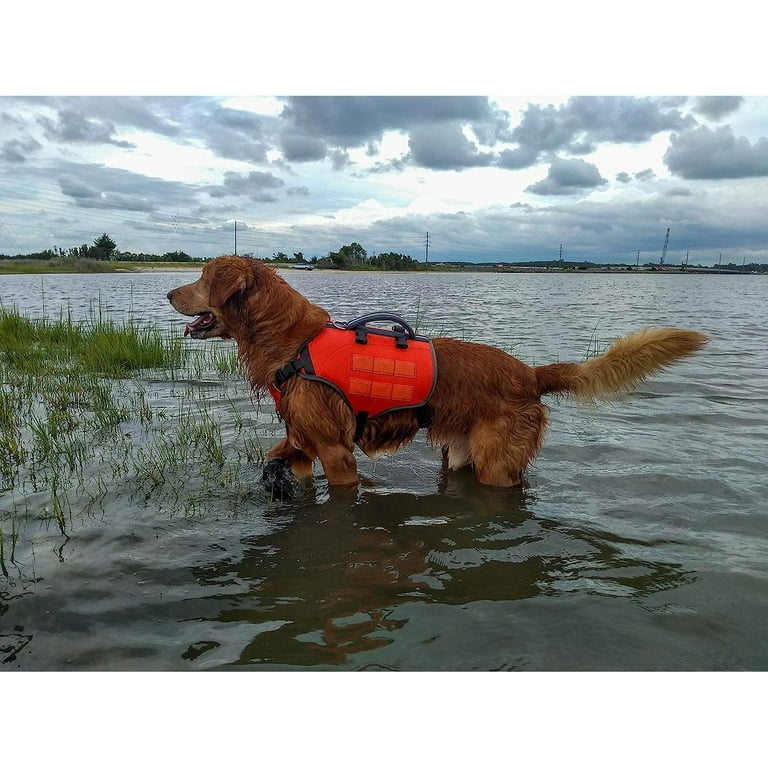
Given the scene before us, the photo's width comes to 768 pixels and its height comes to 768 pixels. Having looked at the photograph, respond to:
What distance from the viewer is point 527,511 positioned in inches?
204

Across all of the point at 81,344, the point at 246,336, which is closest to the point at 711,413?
the point at 246,336

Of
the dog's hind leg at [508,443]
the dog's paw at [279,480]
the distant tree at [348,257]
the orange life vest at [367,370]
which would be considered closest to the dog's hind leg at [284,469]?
the dog's paw at [279,480]

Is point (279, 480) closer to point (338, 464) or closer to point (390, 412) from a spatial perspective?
point (338, 464)

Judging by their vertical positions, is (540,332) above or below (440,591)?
above

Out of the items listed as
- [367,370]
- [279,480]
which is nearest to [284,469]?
[279,480]

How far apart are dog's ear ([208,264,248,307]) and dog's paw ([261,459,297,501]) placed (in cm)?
170

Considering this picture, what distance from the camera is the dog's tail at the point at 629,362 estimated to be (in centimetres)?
530

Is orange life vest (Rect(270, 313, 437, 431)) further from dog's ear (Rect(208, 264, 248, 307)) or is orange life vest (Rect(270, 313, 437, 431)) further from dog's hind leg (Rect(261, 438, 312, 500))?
dog's ear (Rect(208, 264, 248, 307))

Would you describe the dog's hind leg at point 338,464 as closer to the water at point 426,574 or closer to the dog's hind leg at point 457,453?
the water at point 426,574

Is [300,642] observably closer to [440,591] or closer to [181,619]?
[181,619]

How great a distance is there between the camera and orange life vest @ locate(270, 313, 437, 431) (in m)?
5.32

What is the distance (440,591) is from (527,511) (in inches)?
66.1

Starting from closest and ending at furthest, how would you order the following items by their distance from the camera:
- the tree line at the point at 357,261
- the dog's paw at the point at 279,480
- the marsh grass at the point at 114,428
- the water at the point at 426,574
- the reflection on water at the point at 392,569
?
the water at the point at 426,574 < the reflection on water at the point at 392,569 < the marsh grass at the point at 114,428 < the dog's paw at the point at 279,480 < the tree line at the point at 357,261

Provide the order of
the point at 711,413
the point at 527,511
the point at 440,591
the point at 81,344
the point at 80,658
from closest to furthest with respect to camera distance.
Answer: the point at 80,658, the point at 440,591, the point at 527,511, the point at 711,413, the point at 81,344
